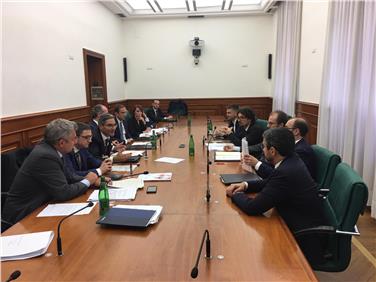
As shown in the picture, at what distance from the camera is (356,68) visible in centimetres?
362

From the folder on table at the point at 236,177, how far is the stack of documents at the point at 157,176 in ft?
1.33

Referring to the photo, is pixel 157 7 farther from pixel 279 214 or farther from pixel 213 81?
pixel 279 214

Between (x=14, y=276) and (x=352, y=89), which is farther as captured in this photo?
(x=352, y=89)

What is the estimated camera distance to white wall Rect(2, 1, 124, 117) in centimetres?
379

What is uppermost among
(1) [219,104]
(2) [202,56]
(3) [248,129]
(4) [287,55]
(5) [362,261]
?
(2) [202,56]

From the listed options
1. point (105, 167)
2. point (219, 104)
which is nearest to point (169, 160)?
point (105, 167)

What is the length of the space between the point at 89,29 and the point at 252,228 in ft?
19.6

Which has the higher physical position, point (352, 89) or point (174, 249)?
point (352, 89)

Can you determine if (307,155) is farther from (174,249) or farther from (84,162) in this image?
(84,162)

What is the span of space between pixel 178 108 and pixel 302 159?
257 inches

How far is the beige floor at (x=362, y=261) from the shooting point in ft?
7.70

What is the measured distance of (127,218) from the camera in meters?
1.59

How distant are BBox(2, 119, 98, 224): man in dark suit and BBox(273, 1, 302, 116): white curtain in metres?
5.14

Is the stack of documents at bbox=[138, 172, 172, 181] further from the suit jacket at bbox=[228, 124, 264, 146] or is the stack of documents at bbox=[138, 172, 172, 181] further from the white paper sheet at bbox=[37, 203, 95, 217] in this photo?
the suit jacket at bbox=[228, 124, 264, 146]
